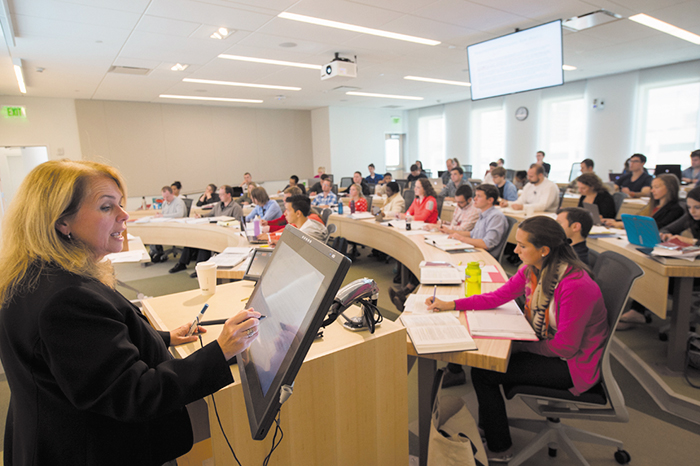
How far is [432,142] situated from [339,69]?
28.3 ft

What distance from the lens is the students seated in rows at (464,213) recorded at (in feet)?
14.0

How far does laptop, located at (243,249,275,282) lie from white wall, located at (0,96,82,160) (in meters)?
8.99

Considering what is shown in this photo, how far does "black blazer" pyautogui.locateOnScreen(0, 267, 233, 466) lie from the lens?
0.81 m

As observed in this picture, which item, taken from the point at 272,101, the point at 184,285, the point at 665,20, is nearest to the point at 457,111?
the point at 272,101

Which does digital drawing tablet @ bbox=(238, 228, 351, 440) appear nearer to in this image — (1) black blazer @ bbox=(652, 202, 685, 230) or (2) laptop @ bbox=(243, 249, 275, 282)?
(2) laptop @ bbox=(243, 249, 275, 282)

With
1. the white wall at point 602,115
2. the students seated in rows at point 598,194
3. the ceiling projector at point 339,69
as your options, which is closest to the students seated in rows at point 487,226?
the students seated in rows at point 598,194

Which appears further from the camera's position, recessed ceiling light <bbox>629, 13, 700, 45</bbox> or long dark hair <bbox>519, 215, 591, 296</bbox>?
recessed ceiling light <bbox>629, 13, 700, 45</bbox>

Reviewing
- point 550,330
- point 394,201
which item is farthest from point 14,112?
point 550,330

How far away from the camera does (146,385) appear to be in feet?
2.78

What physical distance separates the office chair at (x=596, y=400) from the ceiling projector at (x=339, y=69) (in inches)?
194

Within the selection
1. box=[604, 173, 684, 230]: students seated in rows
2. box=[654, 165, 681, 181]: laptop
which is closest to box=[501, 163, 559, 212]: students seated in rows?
box=[604, 173, 684, 230]: students seated in rows

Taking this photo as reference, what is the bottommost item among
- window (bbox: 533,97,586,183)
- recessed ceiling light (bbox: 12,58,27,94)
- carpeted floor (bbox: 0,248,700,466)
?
carpeted floor (bbox: 0,248,700,466)

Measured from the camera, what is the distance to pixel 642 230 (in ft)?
10.4

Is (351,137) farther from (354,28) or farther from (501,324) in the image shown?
(501,324)
